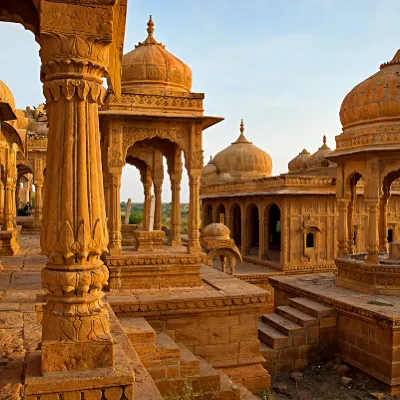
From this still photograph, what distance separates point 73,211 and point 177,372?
3.34 meters

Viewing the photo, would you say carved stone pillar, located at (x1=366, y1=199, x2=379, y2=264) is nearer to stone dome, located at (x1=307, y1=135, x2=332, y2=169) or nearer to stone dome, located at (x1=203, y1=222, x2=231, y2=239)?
stone dome, located at (x1=203, y1=222, x2=231, y2=239)

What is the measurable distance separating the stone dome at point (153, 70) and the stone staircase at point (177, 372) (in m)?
4.89

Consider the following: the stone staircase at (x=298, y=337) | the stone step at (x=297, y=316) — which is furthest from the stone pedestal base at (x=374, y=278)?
the stone step at (x=297, y=316)

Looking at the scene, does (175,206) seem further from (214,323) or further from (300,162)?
(300,162)

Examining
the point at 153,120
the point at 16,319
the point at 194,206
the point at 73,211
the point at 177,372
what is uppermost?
the point at 153,120

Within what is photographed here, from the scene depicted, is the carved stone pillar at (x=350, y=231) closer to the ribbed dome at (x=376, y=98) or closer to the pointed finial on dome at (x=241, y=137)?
the ribbed dome at (x=376, y=98)

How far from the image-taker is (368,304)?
8.77 m

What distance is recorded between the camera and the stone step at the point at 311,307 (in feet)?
29.8

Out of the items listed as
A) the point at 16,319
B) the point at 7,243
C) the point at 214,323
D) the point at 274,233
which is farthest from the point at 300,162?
the point at 16,319

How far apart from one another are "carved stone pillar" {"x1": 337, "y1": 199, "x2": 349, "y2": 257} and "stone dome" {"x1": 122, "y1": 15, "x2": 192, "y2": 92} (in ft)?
15.6

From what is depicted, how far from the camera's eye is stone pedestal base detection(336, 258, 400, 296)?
970cm

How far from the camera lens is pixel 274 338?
8547 millimetres

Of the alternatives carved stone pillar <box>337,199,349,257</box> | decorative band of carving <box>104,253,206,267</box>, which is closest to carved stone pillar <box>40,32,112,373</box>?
decorative band of carving <box>104,253,206,267</box>

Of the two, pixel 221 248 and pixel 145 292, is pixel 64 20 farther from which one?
pixel 221 248
